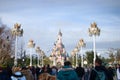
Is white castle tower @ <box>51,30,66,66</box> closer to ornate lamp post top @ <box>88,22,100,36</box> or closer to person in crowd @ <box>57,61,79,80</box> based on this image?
ornate lamp post top @ <box>88,22,100,36</box>

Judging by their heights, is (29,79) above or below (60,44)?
below

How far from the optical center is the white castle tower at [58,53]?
148 meters

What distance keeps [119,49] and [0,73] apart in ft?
310

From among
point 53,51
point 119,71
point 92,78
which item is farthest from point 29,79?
point 53,51

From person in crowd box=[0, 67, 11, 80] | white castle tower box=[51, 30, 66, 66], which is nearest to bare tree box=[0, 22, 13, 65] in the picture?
person in crowd box=[0, 67, 11, 80]

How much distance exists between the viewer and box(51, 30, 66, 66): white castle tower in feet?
486

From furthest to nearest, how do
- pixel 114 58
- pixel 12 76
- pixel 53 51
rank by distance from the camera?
pixel 53 51, pixel 114 58, pixel 12 76

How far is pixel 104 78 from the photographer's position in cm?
1214

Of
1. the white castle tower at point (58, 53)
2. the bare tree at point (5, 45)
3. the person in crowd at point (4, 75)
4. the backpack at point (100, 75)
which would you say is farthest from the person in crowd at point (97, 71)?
the white castle tower at point (58, 53)

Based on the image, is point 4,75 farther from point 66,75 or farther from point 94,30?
point 94,30

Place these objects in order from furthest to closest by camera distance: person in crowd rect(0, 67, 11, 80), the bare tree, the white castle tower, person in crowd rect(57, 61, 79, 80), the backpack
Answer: the white castle tower → the bare tree → person in crowd rect(0, 67, 11, 80) → the backpack → person in crowd rect(57, 61, 79, 80)

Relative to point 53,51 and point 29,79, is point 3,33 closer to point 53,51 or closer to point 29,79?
point 29,79

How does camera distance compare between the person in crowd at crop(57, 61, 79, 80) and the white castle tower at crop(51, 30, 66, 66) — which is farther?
the white castle tower at crop(51, 30, 66, 66)

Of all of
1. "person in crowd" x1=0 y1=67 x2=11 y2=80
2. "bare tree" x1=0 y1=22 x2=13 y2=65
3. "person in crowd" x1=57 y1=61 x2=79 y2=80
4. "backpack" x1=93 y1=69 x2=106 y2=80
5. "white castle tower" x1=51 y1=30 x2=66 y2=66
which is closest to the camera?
"person in crowd" x1=57 y1=61 x2=79 y2=80
